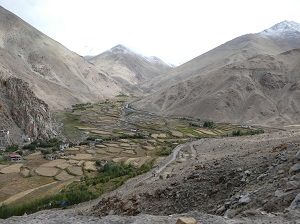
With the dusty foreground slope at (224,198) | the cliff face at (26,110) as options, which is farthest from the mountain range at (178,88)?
the dusty foreground slope at (224,198)

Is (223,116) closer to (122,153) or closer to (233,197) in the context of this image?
(122,153)

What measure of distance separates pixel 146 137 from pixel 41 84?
77.7 m

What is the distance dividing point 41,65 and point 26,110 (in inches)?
3913

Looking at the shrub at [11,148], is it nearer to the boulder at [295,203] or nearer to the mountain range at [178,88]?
the mountain range at [178,88]

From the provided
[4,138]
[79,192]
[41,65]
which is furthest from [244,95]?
[79,192]

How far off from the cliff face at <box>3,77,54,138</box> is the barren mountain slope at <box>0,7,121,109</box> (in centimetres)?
5415

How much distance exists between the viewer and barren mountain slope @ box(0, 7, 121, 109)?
15035 centimetres

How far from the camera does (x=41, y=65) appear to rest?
17588cm

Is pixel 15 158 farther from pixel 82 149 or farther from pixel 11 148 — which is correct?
pixel 82 149

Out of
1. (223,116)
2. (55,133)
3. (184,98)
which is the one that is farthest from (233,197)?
(184,98)

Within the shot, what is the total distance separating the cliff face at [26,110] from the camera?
78.7m

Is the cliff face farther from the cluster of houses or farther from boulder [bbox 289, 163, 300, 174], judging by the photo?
boulder [bbox 289, 163, 300, 174]

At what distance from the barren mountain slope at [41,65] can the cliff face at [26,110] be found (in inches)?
2132

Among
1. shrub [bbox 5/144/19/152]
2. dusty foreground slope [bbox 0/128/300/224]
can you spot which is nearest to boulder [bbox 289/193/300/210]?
dusty foreground slope [bbox 0/128/300/224]
